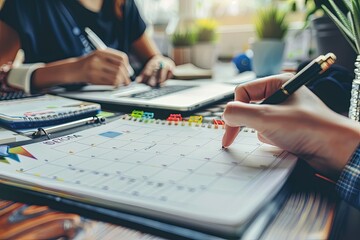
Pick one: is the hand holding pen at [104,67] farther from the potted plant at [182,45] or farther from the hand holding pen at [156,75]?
the potted plant at [182,45]

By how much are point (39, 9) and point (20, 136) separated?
28.5 inches

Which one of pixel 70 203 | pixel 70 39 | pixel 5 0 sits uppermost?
pixel 5 0

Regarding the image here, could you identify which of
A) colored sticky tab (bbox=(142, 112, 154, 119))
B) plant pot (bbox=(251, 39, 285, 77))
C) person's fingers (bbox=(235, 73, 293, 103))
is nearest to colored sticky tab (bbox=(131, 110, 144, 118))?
colored sticky tab (bbox=(142, 112, 154, 119))

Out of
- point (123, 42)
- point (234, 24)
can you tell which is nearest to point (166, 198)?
point (123, 42)

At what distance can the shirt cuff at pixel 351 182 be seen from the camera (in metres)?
0.32

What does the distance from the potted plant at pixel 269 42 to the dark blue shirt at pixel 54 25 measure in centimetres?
51

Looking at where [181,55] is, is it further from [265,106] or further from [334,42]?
[265,106]

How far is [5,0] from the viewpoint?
0.96 metres

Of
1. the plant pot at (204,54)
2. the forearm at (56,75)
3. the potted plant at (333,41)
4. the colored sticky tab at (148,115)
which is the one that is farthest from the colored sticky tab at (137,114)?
the plant pot at (204,54)

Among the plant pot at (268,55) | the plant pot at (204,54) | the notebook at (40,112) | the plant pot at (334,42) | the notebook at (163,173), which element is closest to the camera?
the notebook at (163,173)

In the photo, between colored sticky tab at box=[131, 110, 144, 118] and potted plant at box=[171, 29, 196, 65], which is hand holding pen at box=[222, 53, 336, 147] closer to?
colored sticky tab at box=[131, 110, 144, 118]

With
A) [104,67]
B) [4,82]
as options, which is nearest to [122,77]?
[104,67]

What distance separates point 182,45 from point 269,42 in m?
0.46

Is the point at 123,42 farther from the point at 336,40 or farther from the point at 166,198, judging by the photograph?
the point at 166,198
